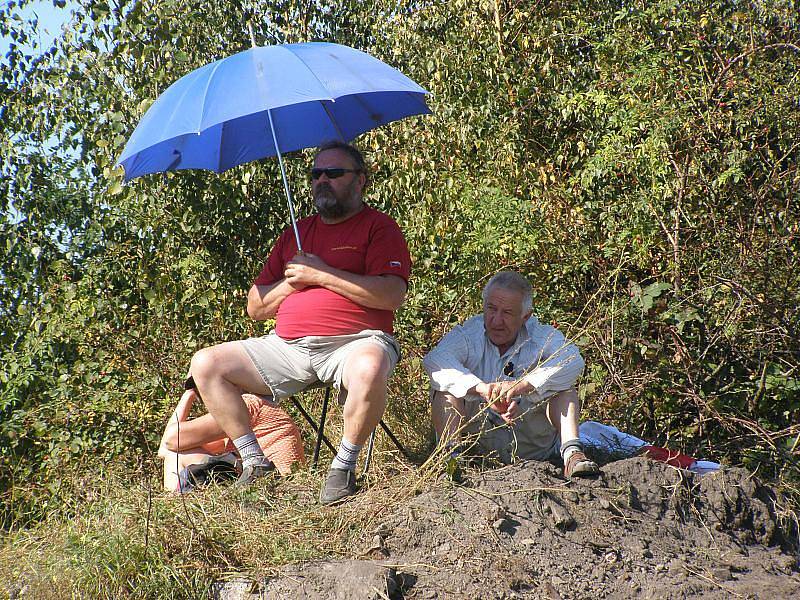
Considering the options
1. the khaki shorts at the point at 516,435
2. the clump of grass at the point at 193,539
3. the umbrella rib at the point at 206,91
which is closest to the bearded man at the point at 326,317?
the clump of grass at the point at 193,539

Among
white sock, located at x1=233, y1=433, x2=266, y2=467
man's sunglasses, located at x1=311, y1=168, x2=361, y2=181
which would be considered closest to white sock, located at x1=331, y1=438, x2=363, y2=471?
white sock, located at x1=233, y1=433, x2=266, y2=467

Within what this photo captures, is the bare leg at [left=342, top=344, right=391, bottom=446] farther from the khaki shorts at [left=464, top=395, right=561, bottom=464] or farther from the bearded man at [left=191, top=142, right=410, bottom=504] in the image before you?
the khaki shorts at [left=464, top=395, right=561, bottom=464]

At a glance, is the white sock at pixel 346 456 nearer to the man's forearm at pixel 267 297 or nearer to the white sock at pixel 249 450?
the white sock at pixel 249 450

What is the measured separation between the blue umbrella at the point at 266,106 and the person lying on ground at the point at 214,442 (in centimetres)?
95

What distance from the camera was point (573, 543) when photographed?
3.75 meters

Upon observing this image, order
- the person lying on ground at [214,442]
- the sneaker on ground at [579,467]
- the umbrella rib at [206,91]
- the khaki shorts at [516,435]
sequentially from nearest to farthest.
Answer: the umbrella rib at [206,91], the sneaker on ground at [579,467], the khaki shorts at [516,435], the person lying on ground at [214,442]

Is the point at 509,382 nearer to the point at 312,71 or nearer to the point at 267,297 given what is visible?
the point at 267,297

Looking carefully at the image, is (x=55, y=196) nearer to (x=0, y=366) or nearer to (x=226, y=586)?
(x=0, y=366)

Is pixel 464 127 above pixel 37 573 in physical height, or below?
above

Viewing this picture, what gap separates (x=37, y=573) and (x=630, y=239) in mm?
3970

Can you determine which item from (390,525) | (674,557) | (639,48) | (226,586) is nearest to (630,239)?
(639,48)

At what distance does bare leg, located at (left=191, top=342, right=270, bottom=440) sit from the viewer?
422 centimetres

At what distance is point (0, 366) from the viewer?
6.20m

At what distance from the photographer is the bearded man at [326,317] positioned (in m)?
4.22
